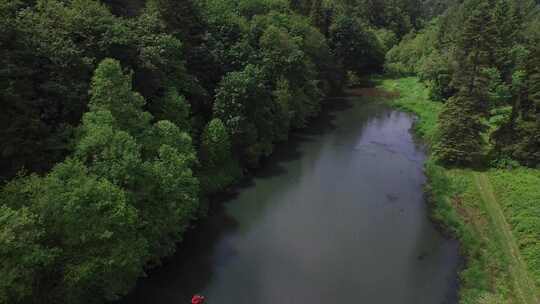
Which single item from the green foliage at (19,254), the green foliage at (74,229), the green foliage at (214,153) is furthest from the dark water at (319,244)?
the green foliage at (19,254)

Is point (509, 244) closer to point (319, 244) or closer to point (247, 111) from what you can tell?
point (319, 244)

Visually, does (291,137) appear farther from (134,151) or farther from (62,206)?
(62,206)

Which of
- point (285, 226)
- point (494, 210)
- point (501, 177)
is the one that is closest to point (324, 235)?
point (285, 226)

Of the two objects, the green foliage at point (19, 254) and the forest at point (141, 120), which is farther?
the forest at point (141, 120)

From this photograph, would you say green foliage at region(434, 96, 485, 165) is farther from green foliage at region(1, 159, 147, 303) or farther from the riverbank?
green foliage at region(1, 159, 147, 303)

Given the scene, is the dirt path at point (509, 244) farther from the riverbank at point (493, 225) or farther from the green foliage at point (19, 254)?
the green foliage at point (19, 254)

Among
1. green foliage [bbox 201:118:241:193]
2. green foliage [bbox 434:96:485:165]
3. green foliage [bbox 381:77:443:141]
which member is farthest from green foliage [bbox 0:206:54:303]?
green foliage [bbox 381:77:443:141]
